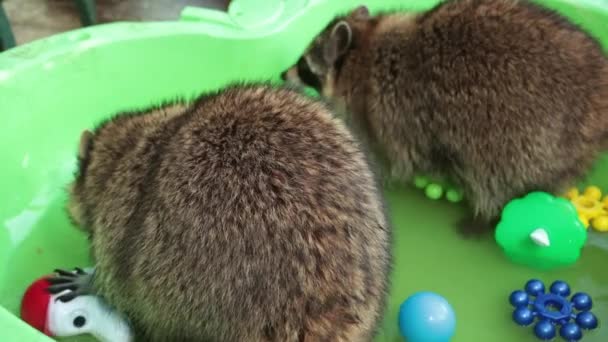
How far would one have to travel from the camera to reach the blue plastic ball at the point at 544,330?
2021mm

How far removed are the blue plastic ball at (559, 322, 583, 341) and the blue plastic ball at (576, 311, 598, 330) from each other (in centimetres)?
2

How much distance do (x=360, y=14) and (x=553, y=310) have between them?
1146 mm

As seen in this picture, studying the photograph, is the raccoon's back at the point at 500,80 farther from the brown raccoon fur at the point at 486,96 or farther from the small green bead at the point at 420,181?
the small green bead at the point at 420,181

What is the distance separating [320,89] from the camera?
2.47 metres

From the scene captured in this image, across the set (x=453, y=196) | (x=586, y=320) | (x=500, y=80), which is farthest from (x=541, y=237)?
(x=500, y=80)

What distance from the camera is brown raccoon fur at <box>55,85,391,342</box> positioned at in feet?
4.68

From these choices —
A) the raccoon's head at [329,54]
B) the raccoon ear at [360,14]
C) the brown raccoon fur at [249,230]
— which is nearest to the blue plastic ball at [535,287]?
the brown raccoon fur at [249,230]

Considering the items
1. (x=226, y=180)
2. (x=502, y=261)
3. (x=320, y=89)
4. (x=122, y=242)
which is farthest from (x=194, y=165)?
(x=502, y=261)

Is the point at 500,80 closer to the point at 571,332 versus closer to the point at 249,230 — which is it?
the point at 571,332

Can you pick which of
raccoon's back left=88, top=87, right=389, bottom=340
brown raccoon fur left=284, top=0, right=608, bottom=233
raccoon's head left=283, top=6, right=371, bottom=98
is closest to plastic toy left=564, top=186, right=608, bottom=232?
brown raccoon fur left=284, top=0, right=608, bottom=233

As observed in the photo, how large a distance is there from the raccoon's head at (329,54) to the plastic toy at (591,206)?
85 cm

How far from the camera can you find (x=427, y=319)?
192cm

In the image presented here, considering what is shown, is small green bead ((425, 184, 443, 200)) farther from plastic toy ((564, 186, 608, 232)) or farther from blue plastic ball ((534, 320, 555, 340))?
blue plastic ball ((534, 320, 555, 340))

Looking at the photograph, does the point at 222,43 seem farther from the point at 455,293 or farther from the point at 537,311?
the point at 537,311
